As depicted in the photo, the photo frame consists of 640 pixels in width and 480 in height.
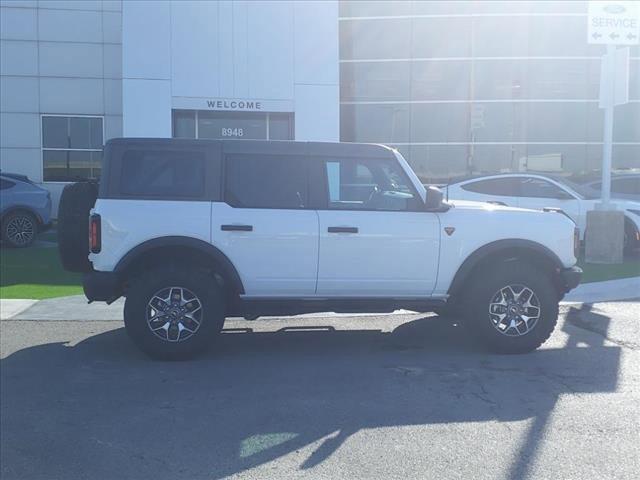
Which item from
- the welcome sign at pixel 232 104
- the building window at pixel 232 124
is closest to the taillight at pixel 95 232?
the welcome sign at pixel 232 104

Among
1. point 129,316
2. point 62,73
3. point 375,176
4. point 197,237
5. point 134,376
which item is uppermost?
point 62,73

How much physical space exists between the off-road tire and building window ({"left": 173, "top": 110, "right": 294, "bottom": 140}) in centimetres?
1283

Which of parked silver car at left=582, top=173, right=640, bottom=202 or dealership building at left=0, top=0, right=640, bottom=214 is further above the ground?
dealership building at left=0, top=0, right=640, bottom=214

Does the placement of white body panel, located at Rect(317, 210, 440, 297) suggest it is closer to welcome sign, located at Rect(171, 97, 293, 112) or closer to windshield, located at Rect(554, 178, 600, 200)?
windshield, located at Rect(554, 178, 600, 200)

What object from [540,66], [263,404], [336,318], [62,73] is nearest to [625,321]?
[336,318]

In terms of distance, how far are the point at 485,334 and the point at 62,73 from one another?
18853 millimetres

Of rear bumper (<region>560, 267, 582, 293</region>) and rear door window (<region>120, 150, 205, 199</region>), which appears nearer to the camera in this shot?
rear door window (<region>120, 150, 205, 199</region>)

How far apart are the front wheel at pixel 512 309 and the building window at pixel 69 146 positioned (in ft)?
56.8

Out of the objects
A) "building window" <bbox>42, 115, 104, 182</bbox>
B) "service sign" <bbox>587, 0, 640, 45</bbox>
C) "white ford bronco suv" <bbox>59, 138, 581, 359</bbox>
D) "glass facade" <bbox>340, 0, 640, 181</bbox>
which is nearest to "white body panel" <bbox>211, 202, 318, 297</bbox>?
"white ford bronco suv" <bbox>59, 138, 581, 359</bbox>

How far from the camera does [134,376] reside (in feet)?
22.3

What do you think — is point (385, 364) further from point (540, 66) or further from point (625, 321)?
point (540, 66)

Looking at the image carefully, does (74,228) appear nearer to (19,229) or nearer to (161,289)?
(161,289)

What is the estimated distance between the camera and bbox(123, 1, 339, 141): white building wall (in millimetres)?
19078

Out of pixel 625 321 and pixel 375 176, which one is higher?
pixel 375 176
